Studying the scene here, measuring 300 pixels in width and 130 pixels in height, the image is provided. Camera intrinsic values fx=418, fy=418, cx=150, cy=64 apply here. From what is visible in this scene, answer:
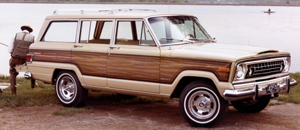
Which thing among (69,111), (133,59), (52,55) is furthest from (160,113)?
(52,55)

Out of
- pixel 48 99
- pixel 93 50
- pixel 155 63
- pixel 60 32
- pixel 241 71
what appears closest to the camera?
pixel 241 71

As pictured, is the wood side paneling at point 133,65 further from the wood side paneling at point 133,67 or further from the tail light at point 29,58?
the tail light at point 29,58

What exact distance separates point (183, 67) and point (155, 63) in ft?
1.83

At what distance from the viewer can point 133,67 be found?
7.42m

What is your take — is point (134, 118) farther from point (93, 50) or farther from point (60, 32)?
point (60, 32)

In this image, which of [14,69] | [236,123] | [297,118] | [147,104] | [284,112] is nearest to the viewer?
[236,123]

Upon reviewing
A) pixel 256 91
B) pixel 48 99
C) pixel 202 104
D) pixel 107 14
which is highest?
pixel 107 14

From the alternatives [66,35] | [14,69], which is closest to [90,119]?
[66,35]

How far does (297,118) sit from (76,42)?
4.47m

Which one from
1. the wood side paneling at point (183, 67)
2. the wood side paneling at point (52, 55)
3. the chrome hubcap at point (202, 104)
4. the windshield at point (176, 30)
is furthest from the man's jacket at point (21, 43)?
the chrome hubcap at point (202, 104)

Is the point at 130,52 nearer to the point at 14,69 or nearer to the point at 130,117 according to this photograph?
the point at 130,117

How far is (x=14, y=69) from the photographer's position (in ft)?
32.3

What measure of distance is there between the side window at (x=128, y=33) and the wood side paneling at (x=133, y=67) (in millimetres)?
370

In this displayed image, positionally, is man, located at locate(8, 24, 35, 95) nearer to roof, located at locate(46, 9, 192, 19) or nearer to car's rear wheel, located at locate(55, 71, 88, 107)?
roof, located at locate(46, 9, 192, 19)
